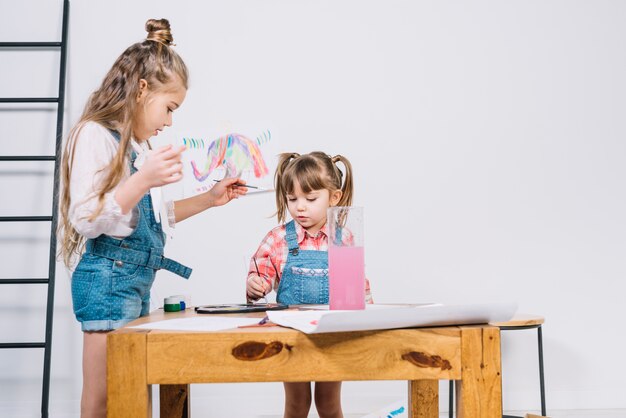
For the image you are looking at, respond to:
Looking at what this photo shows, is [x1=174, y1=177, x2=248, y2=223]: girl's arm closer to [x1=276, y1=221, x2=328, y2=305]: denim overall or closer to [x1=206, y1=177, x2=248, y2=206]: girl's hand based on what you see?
[x1=206, y1=177, x2=248, y2=206]: girl's hand

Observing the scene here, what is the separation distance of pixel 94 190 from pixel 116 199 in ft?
0.43

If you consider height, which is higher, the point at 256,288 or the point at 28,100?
the point at 28,100

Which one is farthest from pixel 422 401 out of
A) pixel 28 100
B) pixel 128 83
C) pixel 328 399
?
pixel 28 100

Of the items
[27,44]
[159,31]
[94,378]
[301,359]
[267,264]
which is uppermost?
[27,44]

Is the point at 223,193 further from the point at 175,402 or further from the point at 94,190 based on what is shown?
the point at 175,402

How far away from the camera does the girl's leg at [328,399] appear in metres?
1.73

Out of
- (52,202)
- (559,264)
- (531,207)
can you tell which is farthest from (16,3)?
(559,264)

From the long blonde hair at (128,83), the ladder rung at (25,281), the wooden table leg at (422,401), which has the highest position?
the long blonde hair at (128,83)

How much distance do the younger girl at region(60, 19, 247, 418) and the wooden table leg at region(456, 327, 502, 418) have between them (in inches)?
22.9

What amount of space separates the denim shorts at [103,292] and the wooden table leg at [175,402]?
0.20m

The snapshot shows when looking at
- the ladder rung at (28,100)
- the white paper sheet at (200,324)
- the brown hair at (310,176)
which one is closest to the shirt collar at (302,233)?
the brown hair at (310,176)

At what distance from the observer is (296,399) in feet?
5.67

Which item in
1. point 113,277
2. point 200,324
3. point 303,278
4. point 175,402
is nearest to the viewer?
point 200,324

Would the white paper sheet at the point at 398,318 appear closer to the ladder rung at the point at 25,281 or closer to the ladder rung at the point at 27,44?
the ladder rung at the point at 25,281
